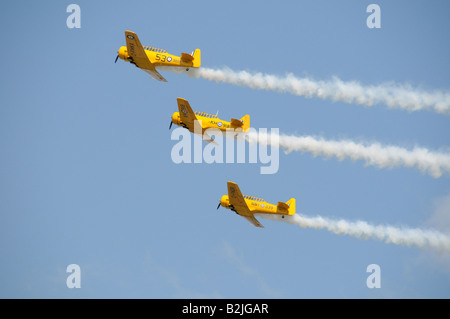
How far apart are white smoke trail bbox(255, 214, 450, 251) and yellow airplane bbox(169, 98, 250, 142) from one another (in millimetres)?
7720

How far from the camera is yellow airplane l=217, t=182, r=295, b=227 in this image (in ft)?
261

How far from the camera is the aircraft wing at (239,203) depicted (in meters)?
78.9

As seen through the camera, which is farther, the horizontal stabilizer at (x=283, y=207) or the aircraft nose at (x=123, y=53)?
the aircraft nose at (x=123, y=53)

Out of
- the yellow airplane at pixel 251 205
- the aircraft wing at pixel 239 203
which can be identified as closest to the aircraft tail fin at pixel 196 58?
the aircraft wing at pixel 239 203

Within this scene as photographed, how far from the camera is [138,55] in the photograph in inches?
3167

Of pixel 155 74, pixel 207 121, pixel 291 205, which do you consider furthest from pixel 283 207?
pixel 155 74

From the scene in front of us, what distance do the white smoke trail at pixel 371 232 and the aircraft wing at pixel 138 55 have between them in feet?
49.3

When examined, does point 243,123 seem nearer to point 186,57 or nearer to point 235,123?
point 235,123

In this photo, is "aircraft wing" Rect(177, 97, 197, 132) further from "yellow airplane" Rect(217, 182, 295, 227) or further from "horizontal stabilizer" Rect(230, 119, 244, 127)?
"yellow airplane" Rect(217, 182, 295, 227)

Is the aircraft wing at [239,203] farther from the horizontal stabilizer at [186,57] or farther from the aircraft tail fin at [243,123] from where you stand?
the horizontal stabilizer at [186,57]

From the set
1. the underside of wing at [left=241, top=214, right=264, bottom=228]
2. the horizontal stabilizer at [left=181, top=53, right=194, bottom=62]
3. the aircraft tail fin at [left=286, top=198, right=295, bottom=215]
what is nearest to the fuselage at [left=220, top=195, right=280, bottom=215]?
the aircraft tail fin at [left=286, top=198, right=295, bottom=215]

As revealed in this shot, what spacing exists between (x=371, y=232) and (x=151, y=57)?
23.1 meters
